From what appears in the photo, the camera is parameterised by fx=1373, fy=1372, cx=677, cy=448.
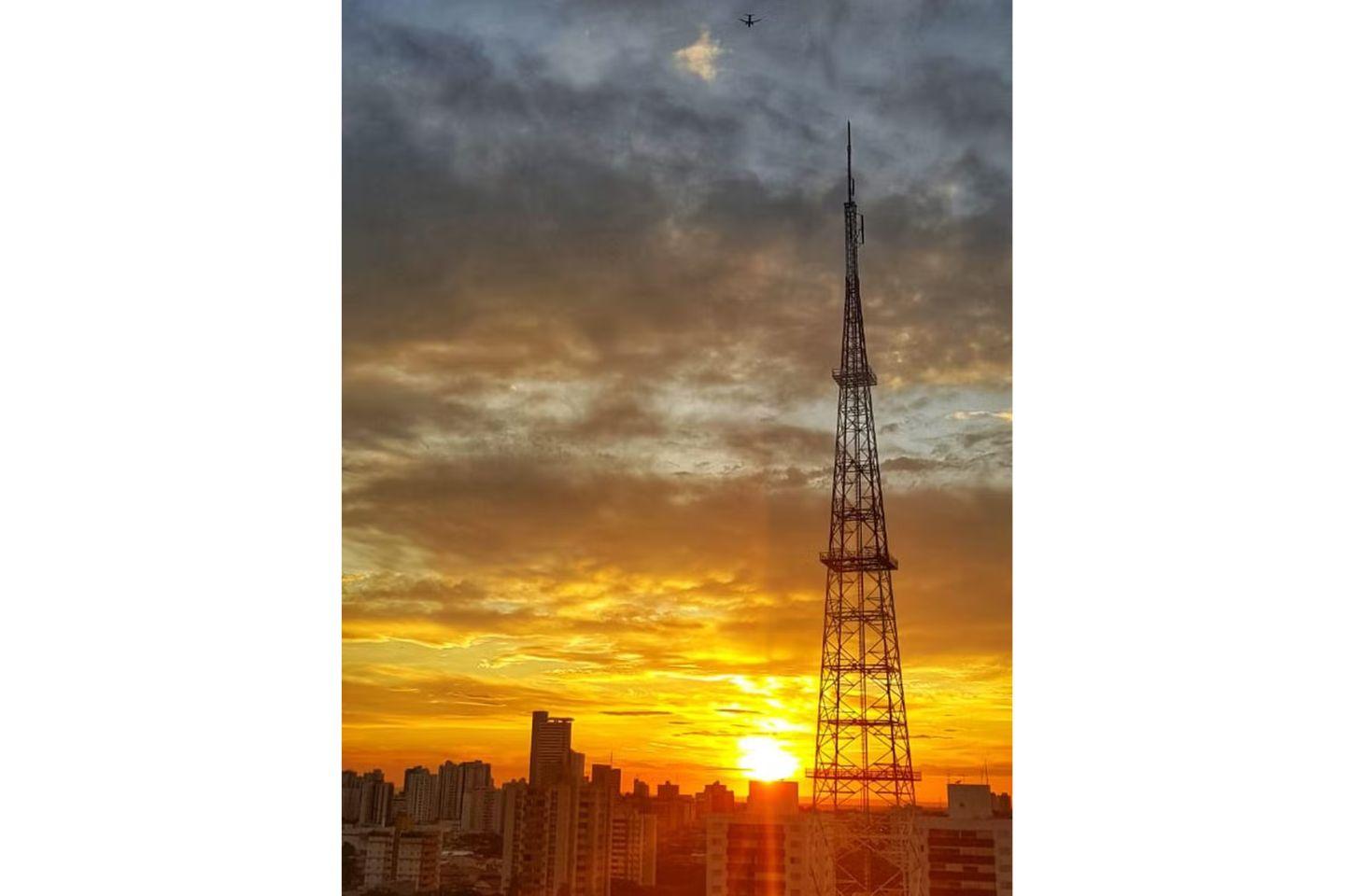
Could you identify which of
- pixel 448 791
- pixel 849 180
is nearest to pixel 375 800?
pixel 448 791

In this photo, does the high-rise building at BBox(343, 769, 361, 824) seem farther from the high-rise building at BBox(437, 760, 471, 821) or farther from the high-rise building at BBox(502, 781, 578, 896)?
the high-rise building at BBox(502, 781, 578, 896)

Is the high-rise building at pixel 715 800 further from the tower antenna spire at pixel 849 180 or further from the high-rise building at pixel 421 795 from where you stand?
the tower antenna spire at pixel 849 180


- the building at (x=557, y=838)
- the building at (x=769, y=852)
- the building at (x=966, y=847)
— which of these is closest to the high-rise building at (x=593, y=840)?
the building at (x=557, y=838)

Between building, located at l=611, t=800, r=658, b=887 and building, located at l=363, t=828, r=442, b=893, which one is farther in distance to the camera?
building, located at l=363, t=828, r=442, b=893

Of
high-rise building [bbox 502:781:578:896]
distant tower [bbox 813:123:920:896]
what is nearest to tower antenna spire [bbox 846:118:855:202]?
distant tower [bbox 813:123:920:896]

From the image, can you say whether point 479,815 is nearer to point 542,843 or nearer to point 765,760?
point 542,843
